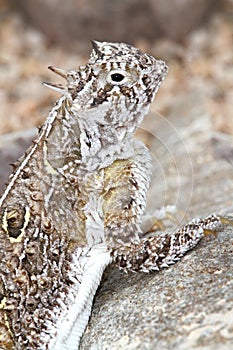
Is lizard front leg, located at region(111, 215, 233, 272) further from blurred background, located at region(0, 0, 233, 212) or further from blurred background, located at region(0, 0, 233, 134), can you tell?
blurred background, located at region(0, 0, 233, 134)

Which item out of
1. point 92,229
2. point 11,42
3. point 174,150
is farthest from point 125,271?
point 11,42

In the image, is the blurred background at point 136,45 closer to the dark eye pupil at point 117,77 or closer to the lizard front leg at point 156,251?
the lizard front leg at point 156,251

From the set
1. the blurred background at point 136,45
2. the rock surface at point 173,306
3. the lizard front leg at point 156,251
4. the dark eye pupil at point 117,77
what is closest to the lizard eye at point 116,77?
the dark eye pupil at point 117,77

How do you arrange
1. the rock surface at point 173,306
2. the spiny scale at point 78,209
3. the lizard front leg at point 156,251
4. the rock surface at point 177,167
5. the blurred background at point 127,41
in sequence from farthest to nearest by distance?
1. the blurred background at point 127,41
2. the lizard front leg at point 156,251
3. the spiny scale at point 78,209
4. the rock surface at point 177,167
5. the rock surface at point 173,306

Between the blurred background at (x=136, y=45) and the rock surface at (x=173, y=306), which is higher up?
the blurred background at (x=136, y=45)

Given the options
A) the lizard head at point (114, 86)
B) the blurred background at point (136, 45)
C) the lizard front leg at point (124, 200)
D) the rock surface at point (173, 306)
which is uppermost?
the blurred background at point (136, 45)

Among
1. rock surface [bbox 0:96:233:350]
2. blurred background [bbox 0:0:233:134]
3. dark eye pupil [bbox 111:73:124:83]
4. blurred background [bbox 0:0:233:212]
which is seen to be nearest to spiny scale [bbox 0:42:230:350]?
dark eye pupil [bbox 111:73:124:83]

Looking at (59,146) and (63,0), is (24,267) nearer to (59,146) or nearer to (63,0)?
(59,146)

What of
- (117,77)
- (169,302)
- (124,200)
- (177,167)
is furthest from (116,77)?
(177,167)
